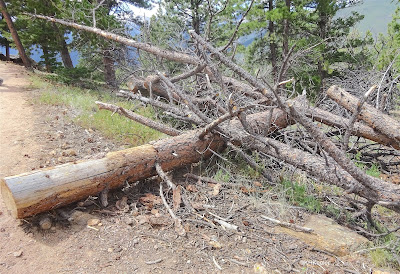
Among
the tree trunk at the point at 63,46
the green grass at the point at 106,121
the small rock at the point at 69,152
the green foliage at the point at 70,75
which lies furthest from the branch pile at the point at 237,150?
the tree trunk at the point at 63,46

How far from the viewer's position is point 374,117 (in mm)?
4043

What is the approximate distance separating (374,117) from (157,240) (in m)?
3.62

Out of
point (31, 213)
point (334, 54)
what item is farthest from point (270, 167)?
point (334, 54)

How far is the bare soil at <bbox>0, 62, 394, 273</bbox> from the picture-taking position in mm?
2344

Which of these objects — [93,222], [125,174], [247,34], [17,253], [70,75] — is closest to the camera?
[17,253]

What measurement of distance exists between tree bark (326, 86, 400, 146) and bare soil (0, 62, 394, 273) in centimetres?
195

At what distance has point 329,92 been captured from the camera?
13.8 ft

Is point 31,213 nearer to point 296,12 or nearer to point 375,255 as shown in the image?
point 375,255

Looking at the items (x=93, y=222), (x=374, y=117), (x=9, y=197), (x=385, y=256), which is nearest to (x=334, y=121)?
(x=374, y=117)

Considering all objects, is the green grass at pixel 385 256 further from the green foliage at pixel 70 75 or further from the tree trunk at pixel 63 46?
the tree trunk at pixel 63 46

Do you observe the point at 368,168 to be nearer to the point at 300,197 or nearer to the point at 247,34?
the point at 300,197

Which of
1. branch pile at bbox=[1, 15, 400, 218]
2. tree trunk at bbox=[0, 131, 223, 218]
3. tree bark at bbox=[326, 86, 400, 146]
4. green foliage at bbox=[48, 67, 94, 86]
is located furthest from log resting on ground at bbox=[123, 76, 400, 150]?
green foliage at bbox=[48, 67, 94, 86]

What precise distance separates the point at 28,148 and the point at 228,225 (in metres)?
3.57

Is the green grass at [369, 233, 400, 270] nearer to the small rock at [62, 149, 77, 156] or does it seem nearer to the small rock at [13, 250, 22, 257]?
the small rock at [13, 250, 22, 257]
